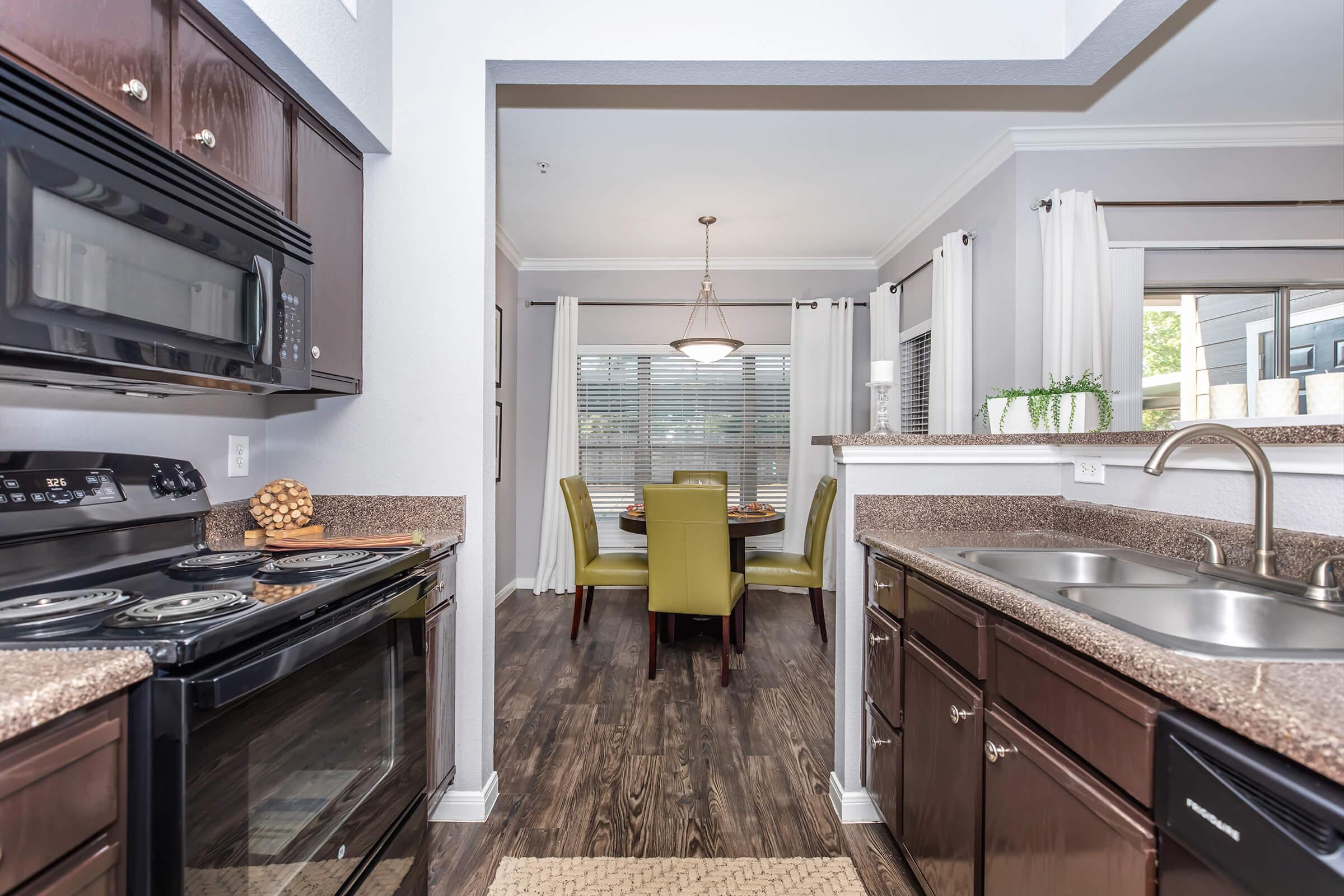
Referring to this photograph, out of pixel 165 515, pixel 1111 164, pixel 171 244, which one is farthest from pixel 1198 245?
pixel 165 515

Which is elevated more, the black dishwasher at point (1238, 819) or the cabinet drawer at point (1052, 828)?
the black dishwasher at point (1238, 819)

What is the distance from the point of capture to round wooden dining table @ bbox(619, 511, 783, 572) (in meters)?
3.60

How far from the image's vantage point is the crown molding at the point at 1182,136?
3051 millimetres

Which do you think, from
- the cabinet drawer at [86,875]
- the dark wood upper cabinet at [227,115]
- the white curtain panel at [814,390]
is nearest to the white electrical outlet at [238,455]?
the dark wood upper cabinet at [227,115]

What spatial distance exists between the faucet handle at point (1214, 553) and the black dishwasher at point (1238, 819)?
75 cm

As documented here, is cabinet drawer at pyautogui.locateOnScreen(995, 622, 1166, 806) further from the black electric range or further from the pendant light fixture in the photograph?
the pendant light fixture

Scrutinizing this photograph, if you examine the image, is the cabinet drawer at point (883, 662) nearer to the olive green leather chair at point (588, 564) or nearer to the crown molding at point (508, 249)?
the olive green leather chair at point (588, 564)

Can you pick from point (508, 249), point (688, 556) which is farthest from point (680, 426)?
point (688, 556)

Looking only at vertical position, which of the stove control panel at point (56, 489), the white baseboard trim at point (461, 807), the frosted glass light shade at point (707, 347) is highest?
the frosted glass light shade at point (707, 347)

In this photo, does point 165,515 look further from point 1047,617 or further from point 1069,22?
point 1069,22

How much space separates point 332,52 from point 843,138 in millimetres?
2361

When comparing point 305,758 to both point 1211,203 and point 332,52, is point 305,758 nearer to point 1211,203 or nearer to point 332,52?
point 332,52

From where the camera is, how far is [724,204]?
4.05 m

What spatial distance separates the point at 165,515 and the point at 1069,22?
9.04ft
